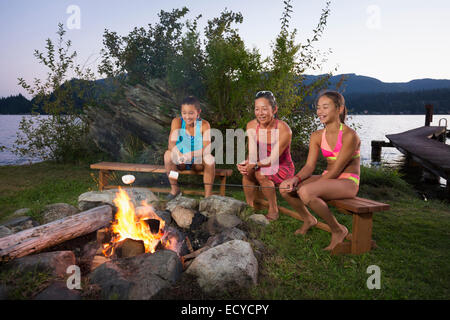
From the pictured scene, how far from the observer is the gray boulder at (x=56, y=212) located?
4.46 m

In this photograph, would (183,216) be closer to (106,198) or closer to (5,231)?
(106,198)

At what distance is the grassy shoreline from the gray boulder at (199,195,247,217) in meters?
0.56

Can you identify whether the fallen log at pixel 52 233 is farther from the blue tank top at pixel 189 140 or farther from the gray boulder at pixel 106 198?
the blue tank top at pixel 189 140

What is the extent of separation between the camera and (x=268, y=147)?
15.0ft

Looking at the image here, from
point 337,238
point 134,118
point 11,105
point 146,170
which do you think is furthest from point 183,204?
point 11,105

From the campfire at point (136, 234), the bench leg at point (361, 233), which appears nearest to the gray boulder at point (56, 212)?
the campfire at point (136, 234)

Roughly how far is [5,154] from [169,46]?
846cm

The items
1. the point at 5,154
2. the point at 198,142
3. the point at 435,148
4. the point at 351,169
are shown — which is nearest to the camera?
the point at 351,169

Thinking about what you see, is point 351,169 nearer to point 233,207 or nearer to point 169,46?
point 233,207

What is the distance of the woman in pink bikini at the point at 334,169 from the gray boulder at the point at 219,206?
1.03 meters

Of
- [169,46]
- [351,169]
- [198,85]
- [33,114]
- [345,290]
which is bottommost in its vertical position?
[345,290]

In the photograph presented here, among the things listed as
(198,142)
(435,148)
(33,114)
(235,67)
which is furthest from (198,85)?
(435,148)

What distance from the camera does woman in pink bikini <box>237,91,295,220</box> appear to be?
4359 millimetres

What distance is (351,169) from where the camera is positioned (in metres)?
3.61
